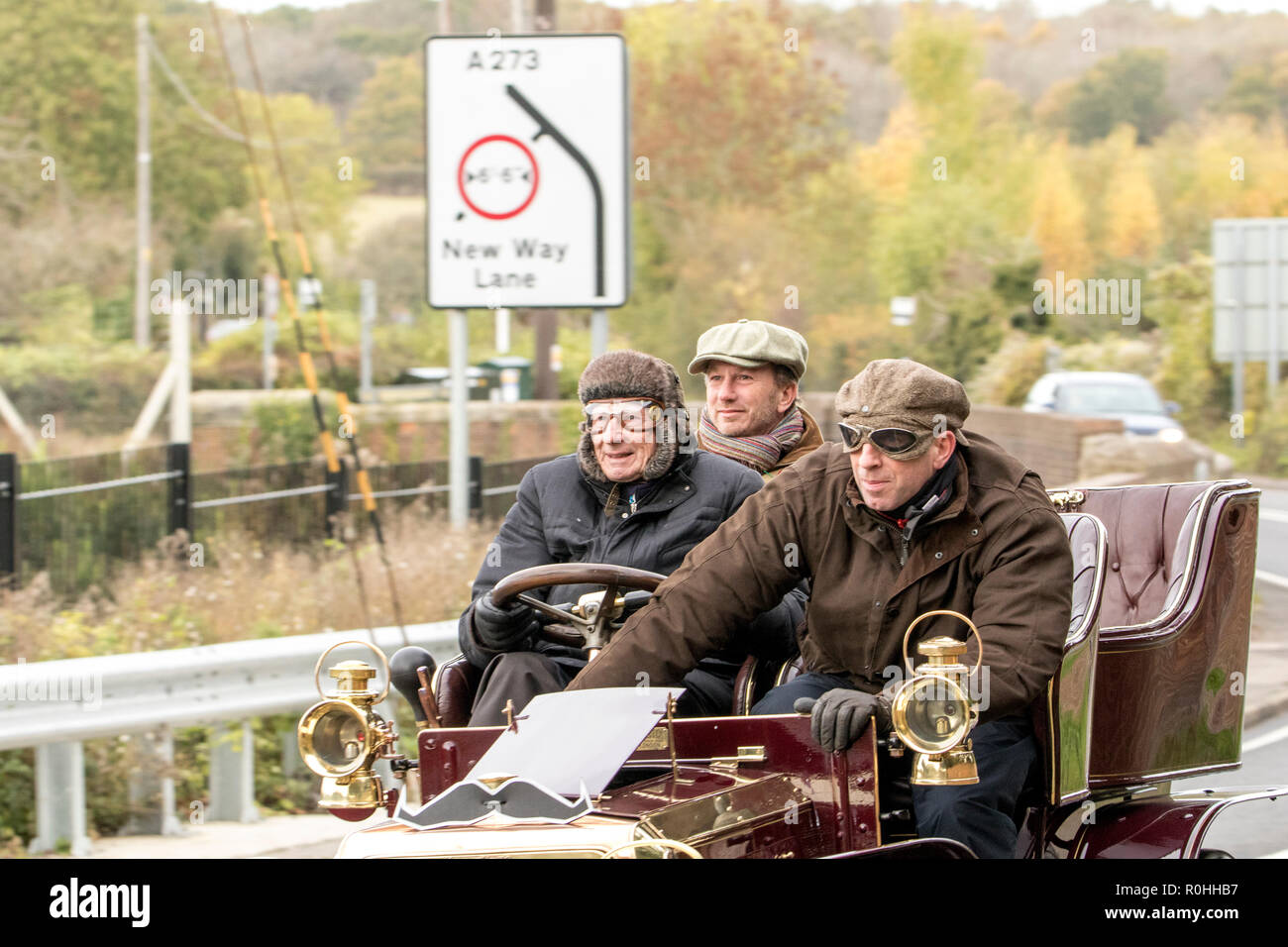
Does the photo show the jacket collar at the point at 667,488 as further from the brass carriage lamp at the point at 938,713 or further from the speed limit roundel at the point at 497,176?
the speed limit roundel at the point at 497,176

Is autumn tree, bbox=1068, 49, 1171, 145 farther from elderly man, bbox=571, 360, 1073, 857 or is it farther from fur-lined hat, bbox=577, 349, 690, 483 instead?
elderly man, bbox=571, 360, 1073, 857

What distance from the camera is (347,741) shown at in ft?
13.8

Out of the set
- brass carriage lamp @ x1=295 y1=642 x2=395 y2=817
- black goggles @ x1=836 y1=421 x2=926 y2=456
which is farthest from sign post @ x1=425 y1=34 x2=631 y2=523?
brass carriage lamp @ x1=295 y1=642 x2=395 y2=817

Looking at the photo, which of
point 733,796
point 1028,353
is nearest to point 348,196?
point 1028,353

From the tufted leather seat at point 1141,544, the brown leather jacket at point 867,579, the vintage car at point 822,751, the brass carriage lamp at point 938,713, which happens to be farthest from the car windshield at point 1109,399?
the brass carriage lamp at point 938,713

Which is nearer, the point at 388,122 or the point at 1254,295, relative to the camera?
the point at 1254,295

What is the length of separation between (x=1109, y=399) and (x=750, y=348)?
21.3 m

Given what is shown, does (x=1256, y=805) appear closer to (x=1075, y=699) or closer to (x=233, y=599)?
(x=1075, y=699)

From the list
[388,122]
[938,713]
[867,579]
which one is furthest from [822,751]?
[388,122]

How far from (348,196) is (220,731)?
50677mm

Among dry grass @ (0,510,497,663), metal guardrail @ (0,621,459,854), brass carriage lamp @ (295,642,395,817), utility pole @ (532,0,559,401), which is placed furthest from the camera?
utility pole @ (532,0,559,401)

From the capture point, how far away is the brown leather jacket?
4180 mm
